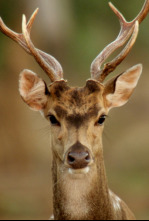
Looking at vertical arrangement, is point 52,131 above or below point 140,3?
below

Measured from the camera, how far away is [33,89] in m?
7.90

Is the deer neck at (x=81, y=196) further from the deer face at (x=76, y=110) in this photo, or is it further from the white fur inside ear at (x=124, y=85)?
the white fur inside ear at (x=124, y=85)

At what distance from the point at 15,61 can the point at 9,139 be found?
6.34 feet

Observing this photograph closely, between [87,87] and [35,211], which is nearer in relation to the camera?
[87,87]

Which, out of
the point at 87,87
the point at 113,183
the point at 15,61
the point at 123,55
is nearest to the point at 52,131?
the point at 87,87

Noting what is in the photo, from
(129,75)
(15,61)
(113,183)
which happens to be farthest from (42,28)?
(129,75)

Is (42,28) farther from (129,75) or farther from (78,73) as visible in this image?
(129,75)

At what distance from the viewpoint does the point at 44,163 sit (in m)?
18.1

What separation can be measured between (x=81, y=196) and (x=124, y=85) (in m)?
1.38

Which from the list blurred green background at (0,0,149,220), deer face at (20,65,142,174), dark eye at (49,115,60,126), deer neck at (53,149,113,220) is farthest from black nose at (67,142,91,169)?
blurred green background at (0,0,149,220)

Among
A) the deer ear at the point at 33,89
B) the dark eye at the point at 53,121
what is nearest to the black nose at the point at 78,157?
the dark eye at the point at 53,121

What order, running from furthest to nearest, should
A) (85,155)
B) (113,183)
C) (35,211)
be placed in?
(113,183) < (35,211) < (85,155)

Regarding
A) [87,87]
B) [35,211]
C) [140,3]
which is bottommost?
[35,211]

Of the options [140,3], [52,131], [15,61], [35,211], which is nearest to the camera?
[52,131]
